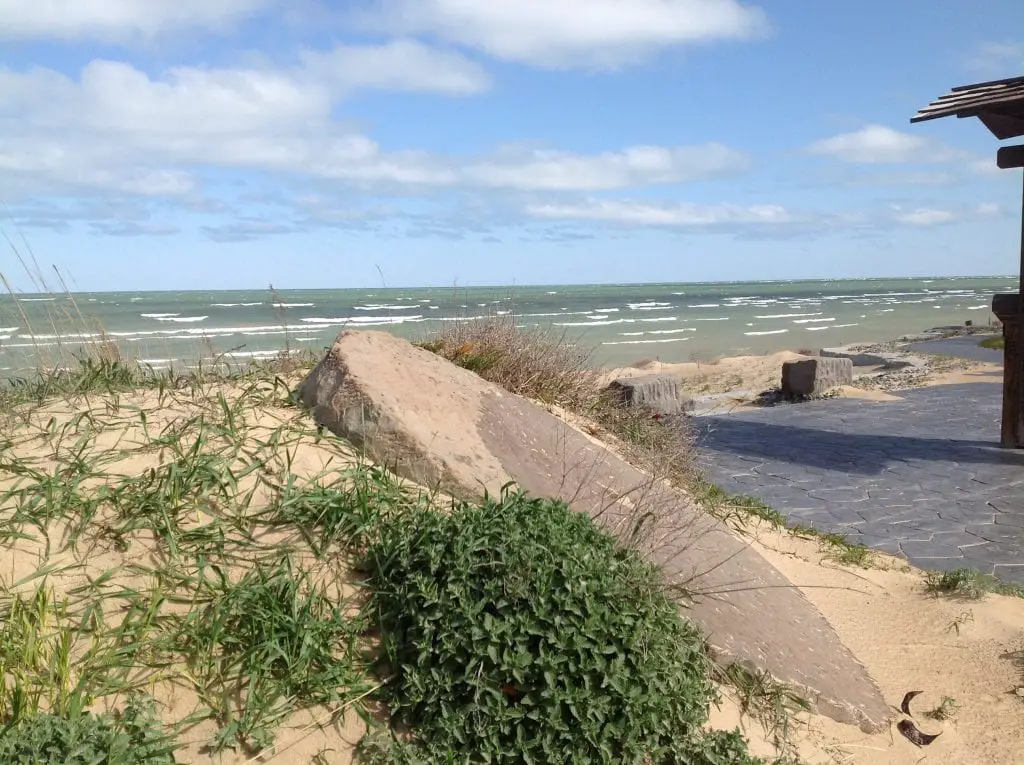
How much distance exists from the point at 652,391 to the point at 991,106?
12.7 feet

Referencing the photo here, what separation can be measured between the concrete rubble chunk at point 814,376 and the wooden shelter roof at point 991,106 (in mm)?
4835

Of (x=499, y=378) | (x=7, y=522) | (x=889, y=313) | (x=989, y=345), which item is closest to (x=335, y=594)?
(x=7, y=522)

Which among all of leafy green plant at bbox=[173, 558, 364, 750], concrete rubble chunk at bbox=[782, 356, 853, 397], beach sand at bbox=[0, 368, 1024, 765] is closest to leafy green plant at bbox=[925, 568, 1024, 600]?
beach sand at bbox=[0, 368, 1024, 765]

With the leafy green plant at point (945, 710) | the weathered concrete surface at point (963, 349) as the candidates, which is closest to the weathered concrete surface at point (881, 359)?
the weathered concrete surface at point (963, 349)

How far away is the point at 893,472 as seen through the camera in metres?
7.69

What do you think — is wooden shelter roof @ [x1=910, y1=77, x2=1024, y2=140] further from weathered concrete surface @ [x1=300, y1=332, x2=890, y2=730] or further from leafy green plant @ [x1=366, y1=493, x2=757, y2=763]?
leafy green plant @ [x1=366, y1=493, x2=757, y2=763]

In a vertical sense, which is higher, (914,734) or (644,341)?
(644,341)

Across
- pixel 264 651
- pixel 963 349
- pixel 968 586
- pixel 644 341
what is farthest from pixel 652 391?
pixel 644 341

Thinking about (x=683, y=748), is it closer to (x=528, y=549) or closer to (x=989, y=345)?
(x=528, y=549)

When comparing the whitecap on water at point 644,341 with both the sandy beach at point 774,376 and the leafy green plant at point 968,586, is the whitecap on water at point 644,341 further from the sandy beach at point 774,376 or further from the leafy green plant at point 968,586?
the leafy green plant at point 968,586

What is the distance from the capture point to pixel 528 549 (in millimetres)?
2811

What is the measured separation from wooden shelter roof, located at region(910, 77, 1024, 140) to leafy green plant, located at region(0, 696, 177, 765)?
771cm

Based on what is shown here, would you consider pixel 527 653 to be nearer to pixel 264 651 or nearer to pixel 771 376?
pixel 264 651

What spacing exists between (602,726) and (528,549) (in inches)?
22.9
